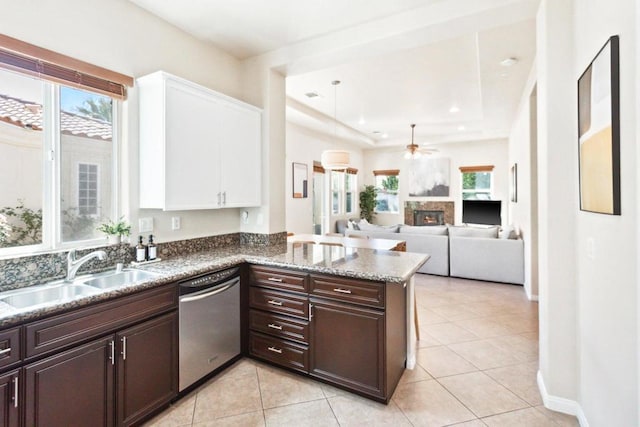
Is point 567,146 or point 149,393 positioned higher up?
point 567,146

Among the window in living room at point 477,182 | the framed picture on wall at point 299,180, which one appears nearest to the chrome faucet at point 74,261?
the framed picture on wall at point 299,180

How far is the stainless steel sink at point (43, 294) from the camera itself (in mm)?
1731

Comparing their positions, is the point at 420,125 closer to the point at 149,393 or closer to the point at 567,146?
the point at 567,146

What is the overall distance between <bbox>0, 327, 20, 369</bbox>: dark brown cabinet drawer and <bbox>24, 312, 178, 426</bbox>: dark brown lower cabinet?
0.09m

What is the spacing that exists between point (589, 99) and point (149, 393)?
9.61 feet

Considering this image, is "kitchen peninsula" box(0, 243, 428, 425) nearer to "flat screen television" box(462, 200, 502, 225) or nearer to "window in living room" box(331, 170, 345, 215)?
"window in living room" box(331, 170, 345, 215)

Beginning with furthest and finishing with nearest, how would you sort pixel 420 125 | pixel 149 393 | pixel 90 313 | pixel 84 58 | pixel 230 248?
1. pixel 420 125
2. pixel 230 248
3. pixel 84 58
4. pixel 149 393
5. pixel 90 313

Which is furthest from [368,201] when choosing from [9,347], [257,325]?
[9,347]

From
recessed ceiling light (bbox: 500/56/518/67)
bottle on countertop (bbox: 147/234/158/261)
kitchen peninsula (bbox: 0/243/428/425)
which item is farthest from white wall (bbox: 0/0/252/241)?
recessed ceiling light (bbox: 500/56/518/67)

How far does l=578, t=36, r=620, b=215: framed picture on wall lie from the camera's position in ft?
4.45

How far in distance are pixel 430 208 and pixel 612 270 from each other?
24.6 feet

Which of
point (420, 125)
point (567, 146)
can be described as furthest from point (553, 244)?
point (420, 125)

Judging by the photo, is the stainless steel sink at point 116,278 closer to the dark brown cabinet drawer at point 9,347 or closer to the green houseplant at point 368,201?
the dark brown cabinet drawer at point 9,347

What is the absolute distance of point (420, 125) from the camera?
7148 mm
